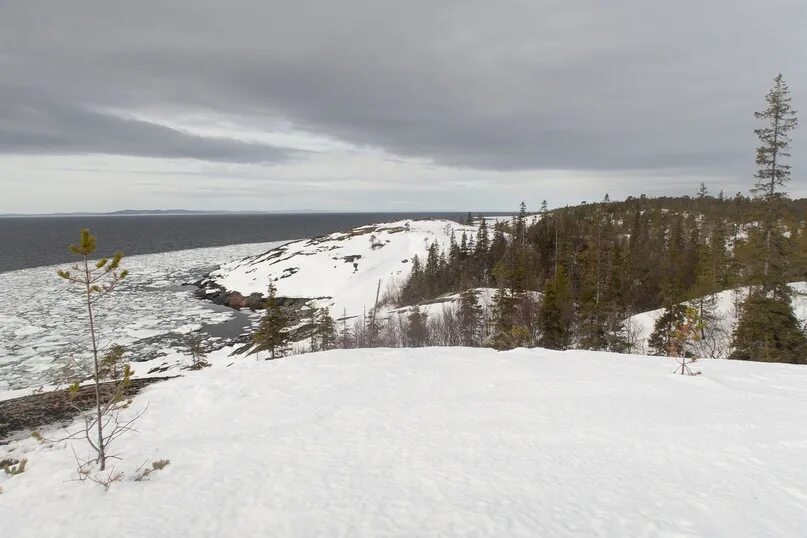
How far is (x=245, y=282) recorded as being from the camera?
7325cm

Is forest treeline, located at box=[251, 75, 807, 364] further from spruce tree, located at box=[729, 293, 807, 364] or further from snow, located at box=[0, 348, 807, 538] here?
snow, located at box=[0, 348, 807, 538]

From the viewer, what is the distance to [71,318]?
4531 centimetres

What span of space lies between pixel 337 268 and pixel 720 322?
59.9 metres

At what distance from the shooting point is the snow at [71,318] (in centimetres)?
3216

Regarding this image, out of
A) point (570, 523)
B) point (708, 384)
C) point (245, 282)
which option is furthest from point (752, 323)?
point (245, 282)

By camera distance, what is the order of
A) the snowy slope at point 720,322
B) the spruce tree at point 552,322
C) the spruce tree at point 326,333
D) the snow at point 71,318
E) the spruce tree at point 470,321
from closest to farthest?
the snow at point 71,318, the spruce tree at point 326,333, the snowy slope at point 720,322, the spruce tree at point 552,322, the spruce tree at point 470,321

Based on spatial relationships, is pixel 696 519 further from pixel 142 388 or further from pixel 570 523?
pixel 142 388

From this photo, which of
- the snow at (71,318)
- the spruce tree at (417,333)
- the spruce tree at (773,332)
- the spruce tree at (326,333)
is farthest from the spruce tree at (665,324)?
the snow at (71,318)

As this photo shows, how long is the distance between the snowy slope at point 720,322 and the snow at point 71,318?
44058 mm

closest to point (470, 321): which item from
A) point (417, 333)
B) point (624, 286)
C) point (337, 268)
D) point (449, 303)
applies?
point (417, 333)

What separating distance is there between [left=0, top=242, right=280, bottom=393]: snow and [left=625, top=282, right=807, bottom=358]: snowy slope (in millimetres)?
44058

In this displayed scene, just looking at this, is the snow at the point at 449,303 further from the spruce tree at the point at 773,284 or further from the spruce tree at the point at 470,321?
the spruce tree at the point at 773,284

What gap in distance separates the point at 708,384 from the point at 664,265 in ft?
163

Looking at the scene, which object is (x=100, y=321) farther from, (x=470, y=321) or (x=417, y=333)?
(x=470, y=321)
